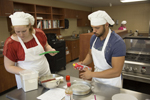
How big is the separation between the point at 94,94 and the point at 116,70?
341mm

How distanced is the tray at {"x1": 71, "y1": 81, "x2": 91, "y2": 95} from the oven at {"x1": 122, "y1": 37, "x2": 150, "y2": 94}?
112 cm

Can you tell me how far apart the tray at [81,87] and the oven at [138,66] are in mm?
1125

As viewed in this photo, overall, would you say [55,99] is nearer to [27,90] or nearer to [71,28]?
[27,90]

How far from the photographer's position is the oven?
80.8 inches

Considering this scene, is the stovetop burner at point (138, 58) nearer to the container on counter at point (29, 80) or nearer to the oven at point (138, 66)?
the oven at point (138, 66)

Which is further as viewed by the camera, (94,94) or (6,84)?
(6,84)

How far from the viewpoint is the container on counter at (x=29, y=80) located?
1.27m

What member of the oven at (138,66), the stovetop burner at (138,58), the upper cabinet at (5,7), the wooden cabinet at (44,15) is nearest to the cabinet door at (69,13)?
the wooden cabinet at (44,15)

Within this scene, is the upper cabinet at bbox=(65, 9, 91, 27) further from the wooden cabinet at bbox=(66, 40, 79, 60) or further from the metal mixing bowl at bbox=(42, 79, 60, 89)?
the metal mixing bowl at bbox=(42, 79, 60, 89)

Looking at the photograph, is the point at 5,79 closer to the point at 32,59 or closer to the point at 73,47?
the point at 32,59

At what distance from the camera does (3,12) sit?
3004 millimetres

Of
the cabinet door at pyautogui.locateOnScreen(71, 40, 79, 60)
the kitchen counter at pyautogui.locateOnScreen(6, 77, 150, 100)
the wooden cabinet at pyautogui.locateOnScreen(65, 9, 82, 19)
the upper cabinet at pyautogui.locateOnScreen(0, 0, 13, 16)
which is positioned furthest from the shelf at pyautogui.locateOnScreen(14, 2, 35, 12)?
the kitchen counter at pyautogui.locateOnScreen(6, 77, 150, 100)

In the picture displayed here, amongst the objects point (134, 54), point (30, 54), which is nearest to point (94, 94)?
point (30, 54)

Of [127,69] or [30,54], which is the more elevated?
[30,54]
